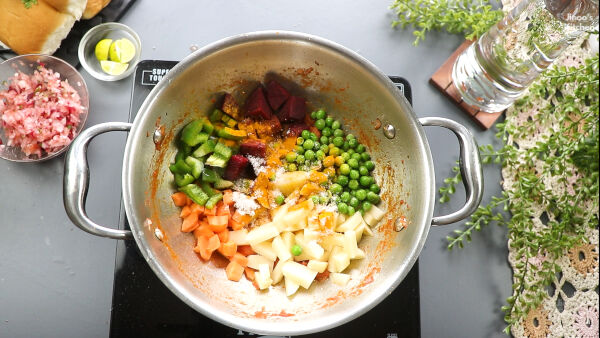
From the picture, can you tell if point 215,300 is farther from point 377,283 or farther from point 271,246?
point 377,283

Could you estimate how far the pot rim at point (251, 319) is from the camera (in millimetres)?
1845

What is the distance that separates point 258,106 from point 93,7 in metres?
0.99

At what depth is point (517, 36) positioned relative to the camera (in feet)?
7.36

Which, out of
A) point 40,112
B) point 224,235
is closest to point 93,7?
point 40,112

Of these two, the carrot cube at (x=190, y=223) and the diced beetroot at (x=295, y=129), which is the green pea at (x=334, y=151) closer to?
the diced beetroot at (x=295, y=129)

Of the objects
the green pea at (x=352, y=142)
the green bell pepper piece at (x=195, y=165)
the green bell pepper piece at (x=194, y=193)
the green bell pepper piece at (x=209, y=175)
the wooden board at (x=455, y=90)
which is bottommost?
the green bell pepper piece at (x=194, y=193)

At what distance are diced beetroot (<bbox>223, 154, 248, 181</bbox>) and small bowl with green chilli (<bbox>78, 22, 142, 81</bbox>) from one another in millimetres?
759

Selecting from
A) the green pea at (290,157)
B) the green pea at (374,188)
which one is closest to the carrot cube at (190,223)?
the green pea at (290,157)

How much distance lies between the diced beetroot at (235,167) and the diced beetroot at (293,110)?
11.6 inches

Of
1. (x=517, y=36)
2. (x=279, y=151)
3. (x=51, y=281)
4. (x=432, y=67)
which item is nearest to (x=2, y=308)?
(x=51, y=281)

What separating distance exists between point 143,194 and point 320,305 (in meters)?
0.86

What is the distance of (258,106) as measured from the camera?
7.55 ft

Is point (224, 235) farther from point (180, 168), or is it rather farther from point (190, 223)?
point (180, 168)

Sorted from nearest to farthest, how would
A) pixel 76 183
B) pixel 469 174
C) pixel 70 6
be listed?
pixel 76 183
pixel 469 174
pixel 70 6
